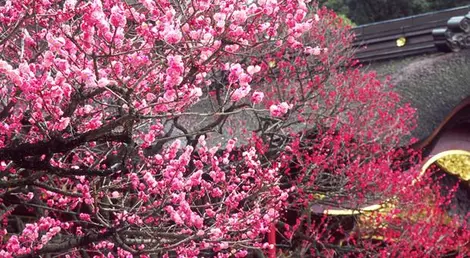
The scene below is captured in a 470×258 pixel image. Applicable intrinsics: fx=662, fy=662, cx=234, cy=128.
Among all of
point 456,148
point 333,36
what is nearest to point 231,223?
point 456,148

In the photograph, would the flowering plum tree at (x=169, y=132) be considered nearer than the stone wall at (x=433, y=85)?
Yes

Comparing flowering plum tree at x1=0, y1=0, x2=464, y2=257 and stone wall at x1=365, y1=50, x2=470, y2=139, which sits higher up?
flowering plum tree at x1=0, y1=0, x2=464, y2=257

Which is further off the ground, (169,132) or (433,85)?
(169,132)

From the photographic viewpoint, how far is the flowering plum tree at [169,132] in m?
3.84

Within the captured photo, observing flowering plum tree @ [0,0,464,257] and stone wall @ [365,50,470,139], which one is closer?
flowering plum tree @ [0,0,464,257]

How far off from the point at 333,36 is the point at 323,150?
4404 millimetres

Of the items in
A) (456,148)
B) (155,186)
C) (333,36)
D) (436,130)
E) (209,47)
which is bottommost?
(456,148)

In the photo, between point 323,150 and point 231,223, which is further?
point 323,150

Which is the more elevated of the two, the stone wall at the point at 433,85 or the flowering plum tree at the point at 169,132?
the flowering plum tree at the point at 169,132

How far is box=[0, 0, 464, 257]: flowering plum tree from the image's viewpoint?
3.84 metres

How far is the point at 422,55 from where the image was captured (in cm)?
1301

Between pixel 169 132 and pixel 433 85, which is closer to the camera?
pixel 169 132

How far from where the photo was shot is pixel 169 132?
7.28m

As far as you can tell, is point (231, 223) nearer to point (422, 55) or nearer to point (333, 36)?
point (333, 36)
